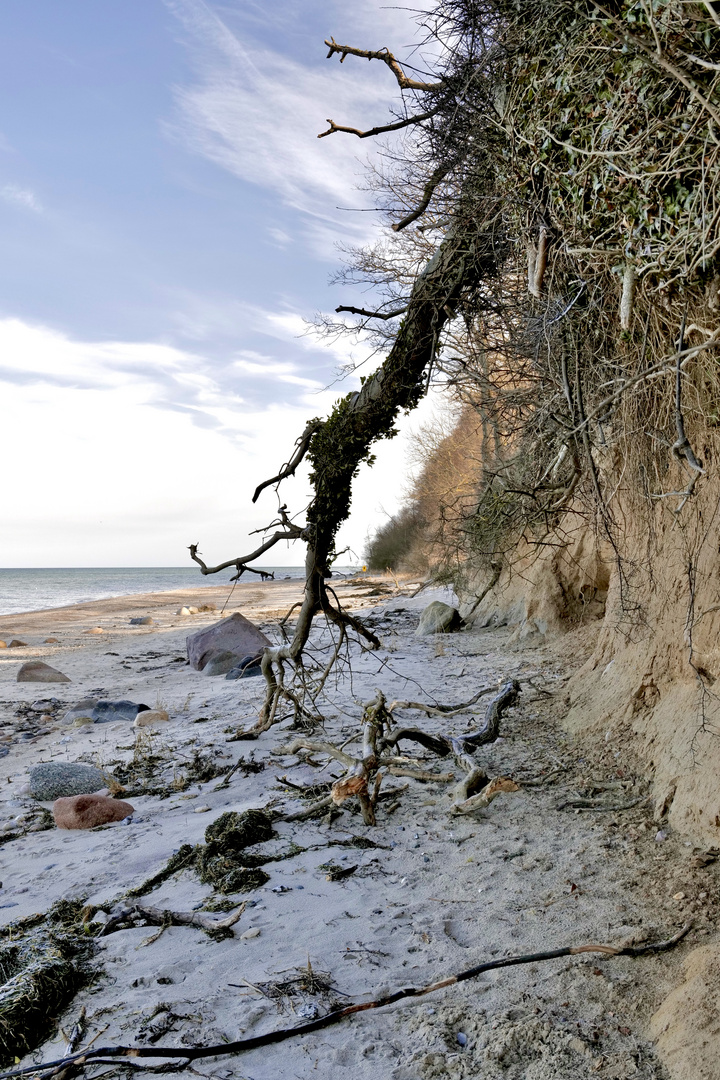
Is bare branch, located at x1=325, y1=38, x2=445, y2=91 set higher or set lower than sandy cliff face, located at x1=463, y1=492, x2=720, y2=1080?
higher

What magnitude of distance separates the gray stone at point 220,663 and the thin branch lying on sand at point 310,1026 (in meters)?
9.09

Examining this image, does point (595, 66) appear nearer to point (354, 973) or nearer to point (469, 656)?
point (354, 973)

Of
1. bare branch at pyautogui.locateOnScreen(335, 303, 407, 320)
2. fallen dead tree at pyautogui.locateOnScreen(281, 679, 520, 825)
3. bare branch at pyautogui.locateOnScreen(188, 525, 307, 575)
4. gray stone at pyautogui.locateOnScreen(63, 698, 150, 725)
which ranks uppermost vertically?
bare branch at pyautogui.locateOnScreen(335, 303, 407, 320)

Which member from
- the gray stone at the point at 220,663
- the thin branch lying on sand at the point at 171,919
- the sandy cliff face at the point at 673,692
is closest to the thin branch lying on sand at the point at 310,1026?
the sandy cliff face at the point at 673,692

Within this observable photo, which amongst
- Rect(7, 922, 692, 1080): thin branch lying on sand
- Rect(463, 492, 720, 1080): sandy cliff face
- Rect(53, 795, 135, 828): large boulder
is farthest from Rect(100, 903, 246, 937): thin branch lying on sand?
Rect(463, 492, 720, 1080): sandy cliff face

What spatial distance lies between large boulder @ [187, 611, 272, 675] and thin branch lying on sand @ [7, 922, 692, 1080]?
9.38 m

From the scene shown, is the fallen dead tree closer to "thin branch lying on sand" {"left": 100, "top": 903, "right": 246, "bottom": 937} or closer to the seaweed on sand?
"thin branch lying on sand" {"left": 100, "top": 903, "right": 246, "bottom": 937}

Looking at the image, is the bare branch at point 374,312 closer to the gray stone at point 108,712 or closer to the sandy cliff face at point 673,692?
the sandy cliff face at point 673,692

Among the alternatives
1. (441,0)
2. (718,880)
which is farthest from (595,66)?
(718,880)

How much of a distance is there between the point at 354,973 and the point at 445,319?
490cm

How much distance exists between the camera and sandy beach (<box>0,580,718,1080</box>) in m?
2.57

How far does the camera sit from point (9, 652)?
1573 cm

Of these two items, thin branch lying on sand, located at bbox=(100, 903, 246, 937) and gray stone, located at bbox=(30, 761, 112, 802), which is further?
gray stone, located at bbox=(30, 761, 112, 802)

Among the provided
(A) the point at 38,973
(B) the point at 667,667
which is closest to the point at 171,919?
(A) the point at 38,973
